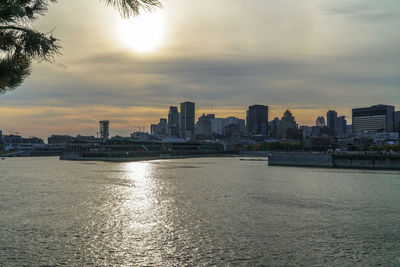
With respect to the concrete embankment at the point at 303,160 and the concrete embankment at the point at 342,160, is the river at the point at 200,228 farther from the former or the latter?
the concrete embankment at the point at 303,160

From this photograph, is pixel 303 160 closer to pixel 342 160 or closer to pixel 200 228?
pixel 342 160

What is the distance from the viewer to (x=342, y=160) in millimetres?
116000

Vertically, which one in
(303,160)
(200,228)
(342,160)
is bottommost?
(200,228)

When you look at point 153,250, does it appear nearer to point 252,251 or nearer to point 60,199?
point 252,251

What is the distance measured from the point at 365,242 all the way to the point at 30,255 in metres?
24.8

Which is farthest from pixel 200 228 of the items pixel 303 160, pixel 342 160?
pixel 303 160

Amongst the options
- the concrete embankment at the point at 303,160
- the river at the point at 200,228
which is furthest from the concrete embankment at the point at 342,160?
the river at the point at 200,228

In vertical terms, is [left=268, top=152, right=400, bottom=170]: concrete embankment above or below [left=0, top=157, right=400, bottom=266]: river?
above

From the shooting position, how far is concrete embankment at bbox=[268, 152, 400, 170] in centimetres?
10655

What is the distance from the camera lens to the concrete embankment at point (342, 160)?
106550 millimetres

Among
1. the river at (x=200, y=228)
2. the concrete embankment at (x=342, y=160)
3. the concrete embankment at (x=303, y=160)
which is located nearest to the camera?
the river at (x=200, y=228)

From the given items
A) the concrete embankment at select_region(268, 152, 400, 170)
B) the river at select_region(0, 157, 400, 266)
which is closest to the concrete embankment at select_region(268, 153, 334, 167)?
the concrete embankment at select_region(268, 152, 400, 170)

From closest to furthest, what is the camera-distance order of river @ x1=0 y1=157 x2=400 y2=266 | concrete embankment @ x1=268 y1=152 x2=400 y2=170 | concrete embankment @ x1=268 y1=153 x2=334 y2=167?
river @ x1=0 y1=157 x2=400 y2=266, concrete embankment @ x1=268 y1=152 x2=400 y2=170, concrete embankment @ x1=268 y1=153 x2=334 y2=167

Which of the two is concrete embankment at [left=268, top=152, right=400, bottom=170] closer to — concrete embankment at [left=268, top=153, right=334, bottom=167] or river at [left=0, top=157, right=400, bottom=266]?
concrete embankment at [left=268, top=153, right=334, bottom=167]
